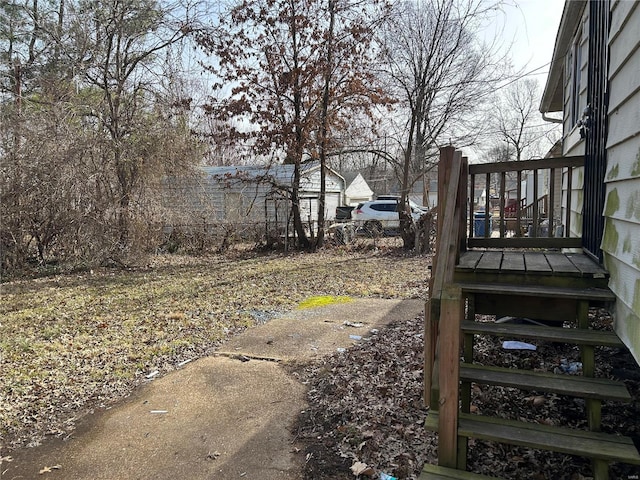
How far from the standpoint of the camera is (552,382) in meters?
2.35

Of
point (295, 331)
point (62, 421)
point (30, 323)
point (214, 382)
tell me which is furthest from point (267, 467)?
point (30, 323)

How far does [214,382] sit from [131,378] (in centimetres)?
80

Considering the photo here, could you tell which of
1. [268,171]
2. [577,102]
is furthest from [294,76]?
[577,102]

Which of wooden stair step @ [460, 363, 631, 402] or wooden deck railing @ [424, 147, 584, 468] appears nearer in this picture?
wooden deck railing @ [424, 147, 584, 468]

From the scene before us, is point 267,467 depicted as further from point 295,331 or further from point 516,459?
point 295,331

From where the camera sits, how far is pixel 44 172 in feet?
27.1

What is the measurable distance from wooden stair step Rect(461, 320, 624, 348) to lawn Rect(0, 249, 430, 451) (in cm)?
292

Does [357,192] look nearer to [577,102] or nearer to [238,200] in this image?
[238,200]

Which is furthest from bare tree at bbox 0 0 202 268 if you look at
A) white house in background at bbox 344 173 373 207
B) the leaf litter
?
white house in background at bbox 344 173 373 207

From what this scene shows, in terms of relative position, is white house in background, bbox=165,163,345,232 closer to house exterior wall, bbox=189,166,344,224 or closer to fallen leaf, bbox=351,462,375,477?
house exterior wall, bbox=189,166,344,224

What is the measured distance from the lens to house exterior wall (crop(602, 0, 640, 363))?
207 cm

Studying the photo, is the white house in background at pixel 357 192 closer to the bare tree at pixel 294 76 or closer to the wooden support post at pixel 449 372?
the bare tree at pixel 294 76

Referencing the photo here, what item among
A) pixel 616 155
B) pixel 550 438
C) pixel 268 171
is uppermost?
pixel 268 171

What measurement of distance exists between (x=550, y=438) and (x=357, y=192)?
27.1m
